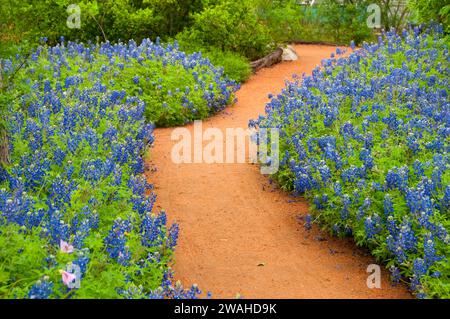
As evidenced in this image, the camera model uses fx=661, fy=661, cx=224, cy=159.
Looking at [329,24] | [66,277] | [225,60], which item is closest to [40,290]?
[66,277]

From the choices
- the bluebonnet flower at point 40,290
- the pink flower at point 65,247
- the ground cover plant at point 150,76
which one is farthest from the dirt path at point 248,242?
the bluebonnet flower at point 40,290

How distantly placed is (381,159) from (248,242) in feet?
4.89

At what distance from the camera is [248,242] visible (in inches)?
247

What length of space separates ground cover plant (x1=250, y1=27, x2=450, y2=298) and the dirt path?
225 millimetres

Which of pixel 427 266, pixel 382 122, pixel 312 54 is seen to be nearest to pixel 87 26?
pixel 312 54

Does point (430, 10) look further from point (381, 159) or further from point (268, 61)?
point (381, 159)

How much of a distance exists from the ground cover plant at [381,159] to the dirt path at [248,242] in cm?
23

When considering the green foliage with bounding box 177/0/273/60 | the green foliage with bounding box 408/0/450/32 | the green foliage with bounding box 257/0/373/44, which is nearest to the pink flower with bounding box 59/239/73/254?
the green foliage with bounding box 408/0/450/32

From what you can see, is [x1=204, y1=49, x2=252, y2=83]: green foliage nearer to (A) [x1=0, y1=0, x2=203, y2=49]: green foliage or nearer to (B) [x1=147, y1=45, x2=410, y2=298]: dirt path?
(A) [x1=0, y1=0, x2=203, y2=49]: green foliage

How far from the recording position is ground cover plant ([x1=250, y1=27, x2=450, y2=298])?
523cm

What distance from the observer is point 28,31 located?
1476cm

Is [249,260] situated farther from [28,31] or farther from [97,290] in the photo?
[28,31]

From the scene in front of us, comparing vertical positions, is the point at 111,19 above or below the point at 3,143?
below

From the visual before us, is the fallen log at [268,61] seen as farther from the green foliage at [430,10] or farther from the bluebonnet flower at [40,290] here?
the bluebonnet flower at [40,290]
